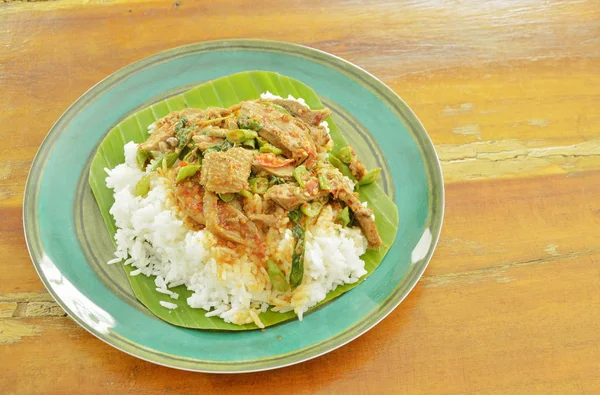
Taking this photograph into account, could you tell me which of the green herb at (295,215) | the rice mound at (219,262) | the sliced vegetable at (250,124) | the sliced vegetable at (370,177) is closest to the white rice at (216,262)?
the rice mound at (219,262)

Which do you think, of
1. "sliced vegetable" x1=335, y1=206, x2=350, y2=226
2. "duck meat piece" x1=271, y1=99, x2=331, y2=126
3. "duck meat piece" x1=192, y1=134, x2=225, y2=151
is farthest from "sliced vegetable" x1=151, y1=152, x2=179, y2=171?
"sliced vegetable" x1=335, y1=206, x2=350, y2=226

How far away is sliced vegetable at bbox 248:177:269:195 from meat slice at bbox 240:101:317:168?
0.27 m

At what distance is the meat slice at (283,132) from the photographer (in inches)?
144

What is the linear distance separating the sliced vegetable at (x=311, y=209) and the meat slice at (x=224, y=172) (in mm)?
409

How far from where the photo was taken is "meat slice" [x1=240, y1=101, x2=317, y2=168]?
3.67 meters

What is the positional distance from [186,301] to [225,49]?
2.16m

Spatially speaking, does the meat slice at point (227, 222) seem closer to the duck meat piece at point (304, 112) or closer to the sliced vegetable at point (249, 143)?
the sliced vegetable at point (249, 143)

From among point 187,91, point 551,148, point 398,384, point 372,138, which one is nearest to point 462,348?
point 398,384

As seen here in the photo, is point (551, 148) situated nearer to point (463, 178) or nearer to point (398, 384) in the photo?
point (463, 178)

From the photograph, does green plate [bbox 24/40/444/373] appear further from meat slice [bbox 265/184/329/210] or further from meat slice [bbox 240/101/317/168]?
meat slice [bbox 265/184/329/210]

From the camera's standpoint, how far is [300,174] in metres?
3.61

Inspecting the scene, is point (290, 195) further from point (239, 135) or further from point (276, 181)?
point (239, 135)

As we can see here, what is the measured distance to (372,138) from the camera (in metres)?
4.15

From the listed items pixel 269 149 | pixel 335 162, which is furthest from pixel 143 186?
pixel 335 162
